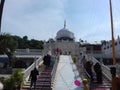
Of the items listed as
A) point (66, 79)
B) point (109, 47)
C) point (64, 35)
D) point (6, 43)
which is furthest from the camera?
point (64, 35)

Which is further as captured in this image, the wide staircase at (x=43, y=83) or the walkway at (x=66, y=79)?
the walkway at (x=66, y=79)

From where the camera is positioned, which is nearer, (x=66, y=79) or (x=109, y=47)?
(x=66, y=79)

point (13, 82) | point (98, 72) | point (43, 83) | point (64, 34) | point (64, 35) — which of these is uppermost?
point (64, 34)

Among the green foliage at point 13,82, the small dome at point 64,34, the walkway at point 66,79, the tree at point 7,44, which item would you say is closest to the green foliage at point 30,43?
the small dome at point 64,34

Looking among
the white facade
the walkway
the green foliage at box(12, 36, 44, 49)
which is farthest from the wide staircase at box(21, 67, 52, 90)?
the green foliage at box(12, 36, 44, 49)

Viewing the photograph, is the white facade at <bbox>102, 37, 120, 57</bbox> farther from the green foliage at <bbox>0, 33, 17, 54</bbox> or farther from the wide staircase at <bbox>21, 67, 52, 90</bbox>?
the wide staircase at <bbox>21, 67, 52, 90</bbox>

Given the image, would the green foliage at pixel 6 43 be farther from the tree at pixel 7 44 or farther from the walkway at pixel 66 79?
the walkway at pixel 66 79

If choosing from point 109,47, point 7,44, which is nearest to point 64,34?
point 109,47

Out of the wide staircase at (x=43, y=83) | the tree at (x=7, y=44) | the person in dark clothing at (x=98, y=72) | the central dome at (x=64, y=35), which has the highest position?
the central dome at (x=64, y=35)

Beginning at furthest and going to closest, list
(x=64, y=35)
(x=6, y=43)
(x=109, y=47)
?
(x=64, y=35) → (x=109, y=47) → (x=6, y=43)

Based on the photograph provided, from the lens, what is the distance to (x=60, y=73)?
96.4ft

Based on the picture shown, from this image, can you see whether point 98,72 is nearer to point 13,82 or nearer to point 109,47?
point 13,82

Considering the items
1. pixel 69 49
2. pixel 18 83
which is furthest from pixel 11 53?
pixel 69 49

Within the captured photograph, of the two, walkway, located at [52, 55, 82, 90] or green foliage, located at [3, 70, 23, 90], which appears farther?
walkway, located at [52, 55, 82, 90]
